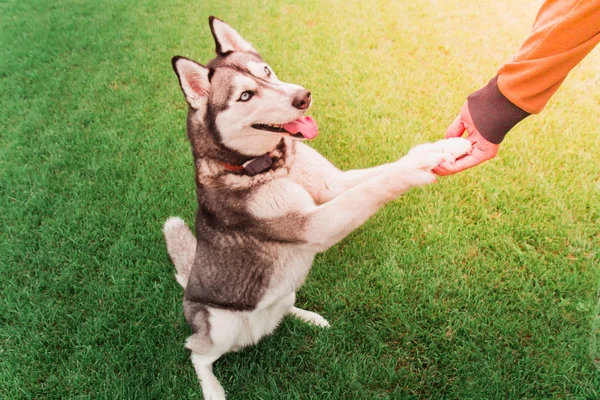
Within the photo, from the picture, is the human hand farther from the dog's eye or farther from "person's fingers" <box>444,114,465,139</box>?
the dog's eye

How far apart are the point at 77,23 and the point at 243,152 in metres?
7.56

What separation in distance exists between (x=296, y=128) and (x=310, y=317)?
61.0 inches

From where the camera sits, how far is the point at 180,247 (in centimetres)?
336

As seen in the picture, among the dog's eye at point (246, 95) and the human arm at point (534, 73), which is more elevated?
the human arm at point (534, 73)

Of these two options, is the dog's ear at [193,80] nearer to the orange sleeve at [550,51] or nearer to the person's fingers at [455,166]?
the person's fingers at [455,166]

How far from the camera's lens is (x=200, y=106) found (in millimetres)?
2480

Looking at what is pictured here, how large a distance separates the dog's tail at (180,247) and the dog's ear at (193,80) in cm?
129

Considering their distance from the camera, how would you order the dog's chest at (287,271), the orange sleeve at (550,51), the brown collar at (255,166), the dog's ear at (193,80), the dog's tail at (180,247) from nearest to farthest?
1. the orange sleeve at (550,51)
2. the dog's ear at (193,80)
3. the brown collar at (255,166)
4. the dog's chest at (287,271)
5. the dog's tail at (180,247)

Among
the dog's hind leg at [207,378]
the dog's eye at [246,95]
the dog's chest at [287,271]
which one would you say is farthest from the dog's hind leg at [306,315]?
the dog's eye at [246,95]

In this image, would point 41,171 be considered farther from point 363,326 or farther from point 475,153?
point 475,153

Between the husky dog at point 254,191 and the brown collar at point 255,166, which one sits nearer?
the husky dog at point 254,191

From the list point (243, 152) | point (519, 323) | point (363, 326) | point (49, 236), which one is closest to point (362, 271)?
point (363, 326)

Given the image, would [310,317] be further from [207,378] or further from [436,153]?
[436,153]

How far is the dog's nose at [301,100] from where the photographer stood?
2.32 meters
